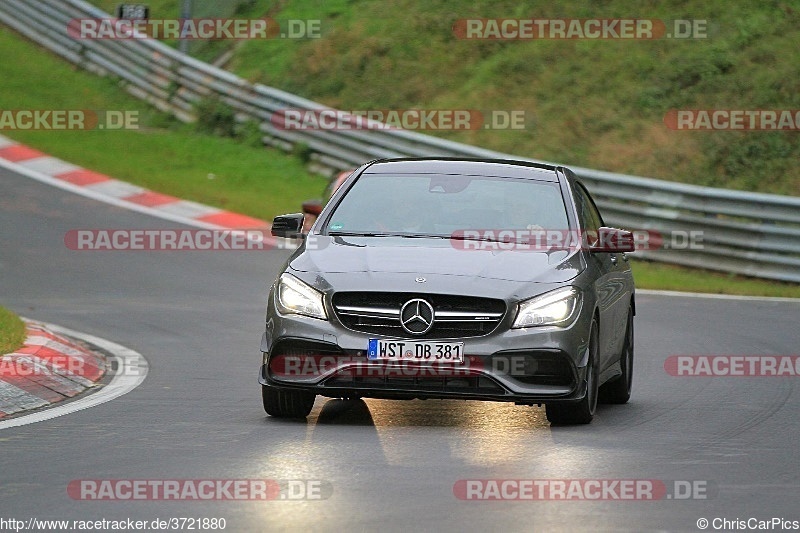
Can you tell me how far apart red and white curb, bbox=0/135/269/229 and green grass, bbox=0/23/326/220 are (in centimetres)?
37

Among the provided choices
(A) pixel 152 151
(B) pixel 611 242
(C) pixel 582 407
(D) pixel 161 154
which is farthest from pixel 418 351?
(A) pixel 152 151

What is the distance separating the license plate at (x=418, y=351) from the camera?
9.11 metres

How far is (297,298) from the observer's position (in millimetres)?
9445

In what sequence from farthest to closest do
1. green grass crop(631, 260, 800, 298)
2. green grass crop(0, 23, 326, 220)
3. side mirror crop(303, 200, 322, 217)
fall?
green grass crop(0, 23, 326, 220)
green grass crop(631, 260, 800, 298)
side mirror crop(303, 200, 322, 217)

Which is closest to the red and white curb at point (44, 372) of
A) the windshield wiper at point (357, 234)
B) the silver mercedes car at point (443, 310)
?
the silver mercedes car at point (443, 310)

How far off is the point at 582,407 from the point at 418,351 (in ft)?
3.71

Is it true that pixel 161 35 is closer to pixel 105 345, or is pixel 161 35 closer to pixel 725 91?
pixel 725 91

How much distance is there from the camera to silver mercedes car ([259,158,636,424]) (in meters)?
9.16

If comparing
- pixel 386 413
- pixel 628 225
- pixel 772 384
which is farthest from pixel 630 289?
pixel 628 225

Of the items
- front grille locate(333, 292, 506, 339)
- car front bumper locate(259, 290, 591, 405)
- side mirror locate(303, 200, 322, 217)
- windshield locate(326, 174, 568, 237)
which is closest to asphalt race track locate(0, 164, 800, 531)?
car front bumper locate(259, 290, 591, 405)

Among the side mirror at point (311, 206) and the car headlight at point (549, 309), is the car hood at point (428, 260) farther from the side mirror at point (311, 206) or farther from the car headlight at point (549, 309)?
the side mirror at point (311, 206)

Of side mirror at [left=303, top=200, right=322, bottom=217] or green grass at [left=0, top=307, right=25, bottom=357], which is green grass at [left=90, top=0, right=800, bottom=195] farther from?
green grass at [left=0, top=307, right=25, bottom=357]

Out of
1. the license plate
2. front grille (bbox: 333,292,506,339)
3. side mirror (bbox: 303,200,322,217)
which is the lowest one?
the license plate

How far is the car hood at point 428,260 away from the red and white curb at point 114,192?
12.1 m
